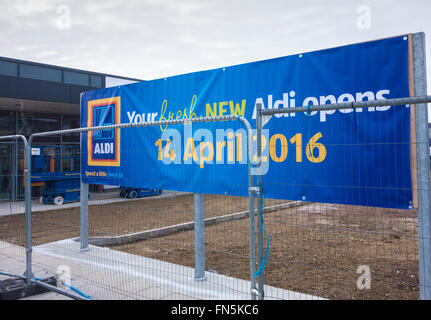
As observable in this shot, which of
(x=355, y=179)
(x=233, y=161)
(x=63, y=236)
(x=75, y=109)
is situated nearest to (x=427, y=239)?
(x=355, y=179)

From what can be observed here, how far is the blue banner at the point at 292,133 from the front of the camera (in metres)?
3.73

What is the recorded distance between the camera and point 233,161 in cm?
497

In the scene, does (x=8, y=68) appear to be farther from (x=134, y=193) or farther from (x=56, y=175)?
(x=134, y=193)

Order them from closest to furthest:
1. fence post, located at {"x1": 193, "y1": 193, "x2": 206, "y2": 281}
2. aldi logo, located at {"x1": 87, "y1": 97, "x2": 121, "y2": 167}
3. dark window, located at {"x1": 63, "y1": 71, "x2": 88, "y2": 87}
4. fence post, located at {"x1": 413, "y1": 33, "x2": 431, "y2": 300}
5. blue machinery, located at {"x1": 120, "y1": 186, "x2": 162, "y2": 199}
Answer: fence post, located at {"x1": 413, "y1": 33, "x2": 431, "y2": 300}, fence post, located at {"x1": 193, "y1": 193, "x2": 206, "y2": 281}, aldi logo, located at {"x1": 87, "y1": 97, "x2": 121, "y2": 167}, blue machinery, located at {"x1": 120, "y1": 186, "x2": 162, "y2": 199}, dark window, located at {"x1": 63, "y1": 71, "x2": 88, "y2": 87}

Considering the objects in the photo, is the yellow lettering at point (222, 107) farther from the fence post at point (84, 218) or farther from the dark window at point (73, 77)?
the dark window at point (73, 77)

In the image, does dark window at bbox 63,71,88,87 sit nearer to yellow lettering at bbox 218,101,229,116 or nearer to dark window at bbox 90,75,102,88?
dark window at bbox 90,75,102,88

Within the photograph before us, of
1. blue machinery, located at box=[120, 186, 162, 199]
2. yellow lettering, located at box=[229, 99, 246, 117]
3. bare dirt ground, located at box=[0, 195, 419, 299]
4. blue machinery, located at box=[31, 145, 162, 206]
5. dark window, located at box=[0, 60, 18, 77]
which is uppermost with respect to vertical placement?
dark window, located at box=[0, 60, 18, 77]

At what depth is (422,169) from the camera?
11.1 ft

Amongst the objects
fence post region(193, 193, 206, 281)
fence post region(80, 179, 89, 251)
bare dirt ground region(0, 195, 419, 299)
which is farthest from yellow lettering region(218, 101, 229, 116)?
fence post region(80, 179, 89, 251)

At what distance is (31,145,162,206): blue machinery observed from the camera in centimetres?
1595

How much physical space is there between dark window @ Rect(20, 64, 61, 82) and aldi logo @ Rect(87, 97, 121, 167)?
12.6 m

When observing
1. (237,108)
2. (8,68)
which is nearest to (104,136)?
(237,108)

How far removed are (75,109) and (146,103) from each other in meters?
14.9

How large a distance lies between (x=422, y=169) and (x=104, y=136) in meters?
5.83
